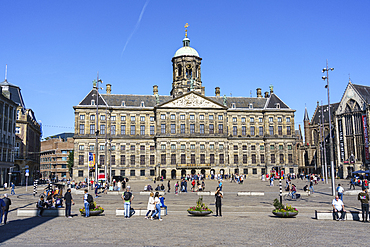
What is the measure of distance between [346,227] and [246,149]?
66924 mm

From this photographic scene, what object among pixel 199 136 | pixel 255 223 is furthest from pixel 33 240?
pixel 199 136

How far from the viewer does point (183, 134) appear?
7806cm

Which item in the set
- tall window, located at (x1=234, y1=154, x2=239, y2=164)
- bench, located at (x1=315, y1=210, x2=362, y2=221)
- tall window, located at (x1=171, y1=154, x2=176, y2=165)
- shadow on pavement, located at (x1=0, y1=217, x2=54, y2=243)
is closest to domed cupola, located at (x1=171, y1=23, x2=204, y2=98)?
tall window, located at (x1=171, y1=154, x2=176, y2=165)

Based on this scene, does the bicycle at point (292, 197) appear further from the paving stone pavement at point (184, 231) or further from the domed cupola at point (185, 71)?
the domed cupola at point (185, 71)

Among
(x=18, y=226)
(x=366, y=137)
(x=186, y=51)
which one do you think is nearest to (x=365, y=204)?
(x=18, y=226)

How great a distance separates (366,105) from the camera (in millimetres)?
76000

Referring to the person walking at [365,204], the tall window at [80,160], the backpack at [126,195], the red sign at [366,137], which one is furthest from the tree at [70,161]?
the person walking at [365,204]

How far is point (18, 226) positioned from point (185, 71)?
233 feet

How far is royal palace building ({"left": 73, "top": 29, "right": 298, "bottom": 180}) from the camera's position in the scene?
76.7 metres

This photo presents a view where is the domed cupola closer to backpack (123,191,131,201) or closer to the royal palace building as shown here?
the royal palace building

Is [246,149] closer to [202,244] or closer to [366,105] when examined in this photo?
[366,105]

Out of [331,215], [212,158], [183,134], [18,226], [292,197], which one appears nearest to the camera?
[18,226]

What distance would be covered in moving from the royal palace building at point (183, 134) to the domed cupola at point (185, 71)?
250mm

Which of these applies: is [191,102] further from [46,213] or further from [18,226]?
[18,226]
